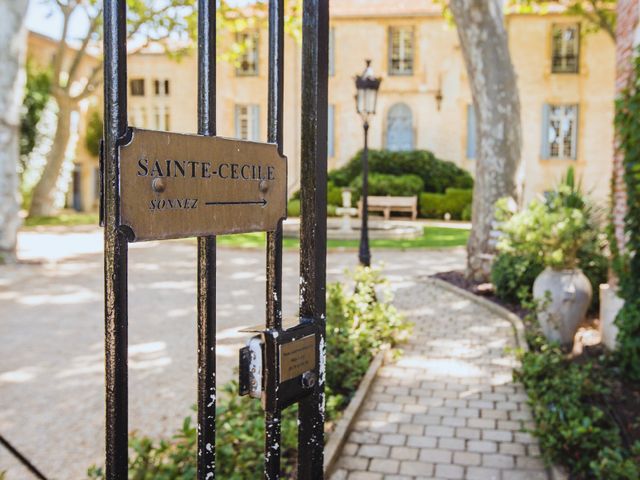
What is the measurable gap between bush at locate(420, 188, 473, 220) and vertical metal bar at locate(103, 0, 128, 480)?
76.2 feet

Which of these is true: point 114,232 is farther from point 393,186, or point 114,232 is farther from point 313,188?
point 393,186

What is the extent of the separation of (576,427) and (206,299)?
303 cm

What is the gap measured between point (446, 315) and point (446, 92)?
18.5 meters

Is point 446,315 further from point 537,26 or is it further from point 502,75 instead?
point 537,26

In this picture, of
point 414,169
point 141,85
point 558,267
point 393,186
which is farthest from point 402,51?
point 558,267

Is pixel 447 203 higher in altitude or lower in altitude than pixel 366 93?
lower

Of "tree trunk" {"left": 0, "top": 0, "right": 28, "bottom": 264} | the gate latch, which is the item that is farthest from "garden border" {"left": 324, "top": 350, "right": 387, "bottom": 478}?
"tree trunk" {"left": 0, "top": 0, "right": 28, "bottom": 264}

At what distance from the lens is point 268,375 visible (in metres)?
1.67

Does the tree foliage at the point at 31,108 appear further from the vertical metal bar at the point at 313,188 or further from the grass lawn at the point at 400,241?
the vertical metal bar at the point at 313,188

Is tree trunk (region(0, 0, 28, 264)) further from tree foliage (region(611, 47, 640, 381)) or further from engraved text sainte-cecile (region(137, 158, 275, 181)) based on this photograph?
engraved text sainte-cecile (region(137, 158, 275, 181))

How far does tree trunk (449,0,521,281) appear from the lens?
1099cm

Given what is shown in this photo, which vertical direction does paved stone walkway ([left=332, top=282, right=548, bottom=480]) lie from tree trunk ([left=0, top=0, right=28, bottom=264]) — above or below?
below

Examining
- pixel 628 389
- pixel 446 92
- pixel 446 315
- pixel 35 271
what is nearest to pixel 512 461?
pixel 628 389

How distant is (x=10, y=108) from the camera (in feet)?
44.6
